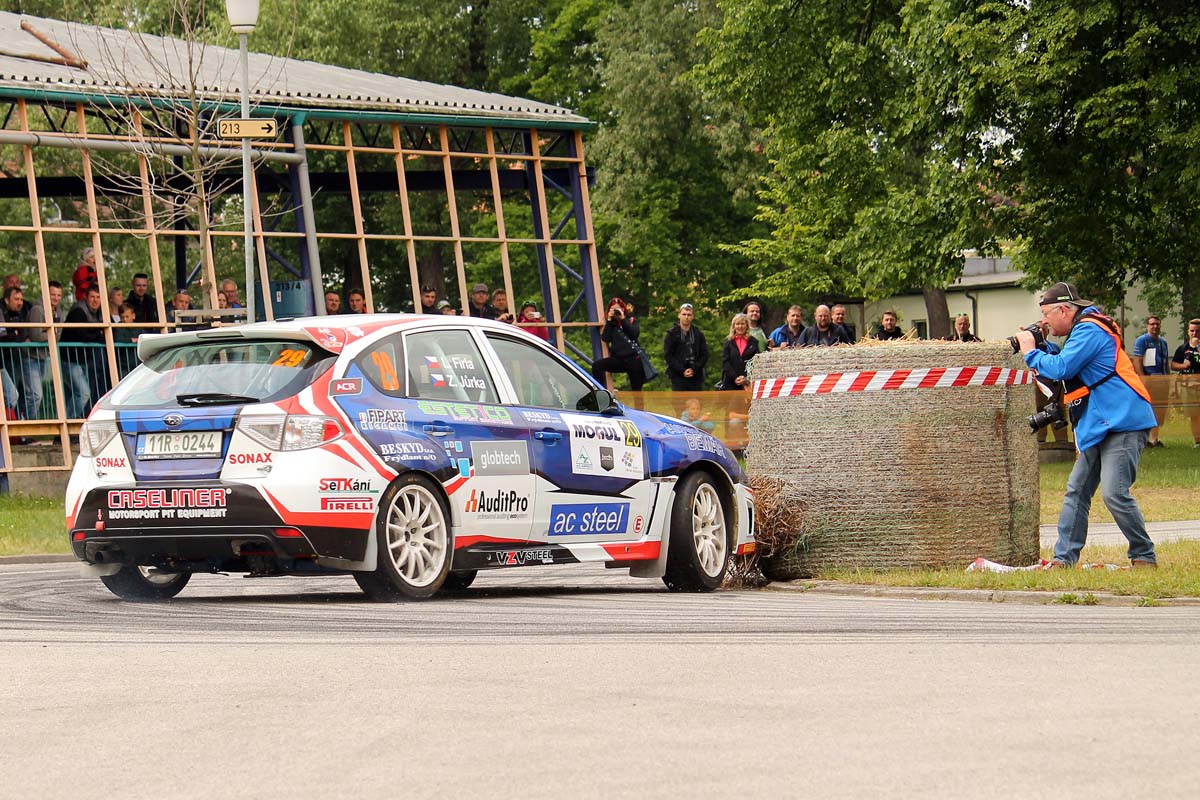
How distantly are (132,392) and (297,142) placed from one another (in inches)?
698

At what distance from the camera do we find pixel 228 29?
50.4 metres

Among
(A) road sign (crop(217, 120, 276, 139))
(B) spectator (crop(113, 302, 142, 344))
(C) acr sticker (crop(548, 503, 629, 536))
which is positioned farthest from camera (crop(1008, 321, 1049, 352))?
(B) spectator (crop(113, 302, 142, 344))

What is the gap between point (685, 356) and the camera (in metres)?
25.4

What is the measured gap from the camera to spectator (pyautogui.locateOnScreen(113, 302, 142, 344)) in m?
26.9

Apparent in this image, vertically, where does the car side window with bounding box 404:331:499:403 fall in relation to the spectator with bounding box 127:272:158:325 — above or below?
below

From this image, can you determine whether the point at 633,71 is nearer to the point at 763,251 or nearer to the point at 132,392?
the point at 763,251

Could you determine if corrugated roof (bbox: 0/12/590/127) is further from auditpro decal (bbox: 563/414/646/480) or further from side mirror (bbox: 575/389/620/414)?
auditpro decal (bbox: 563/414/646/480)

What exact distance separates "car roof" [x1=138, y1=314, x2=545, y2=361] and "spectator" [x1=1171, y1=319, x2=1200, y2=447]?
21.3 m

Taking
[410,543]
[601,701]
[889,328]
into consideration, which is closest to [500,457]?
[410,543]

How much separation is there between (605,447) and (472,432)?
114 cm

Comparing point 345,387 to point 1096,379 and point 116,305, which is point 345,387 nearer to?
point 1096,379

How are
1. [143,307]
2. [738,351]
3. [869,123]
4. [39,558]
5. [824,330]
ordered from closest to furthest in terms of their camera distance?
[39,558], [824,330], [738,351], [143,307], [869,123]

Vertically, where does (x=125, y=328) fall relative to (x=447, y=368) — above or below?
above

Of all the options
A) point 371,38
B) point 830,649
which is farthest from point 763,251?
point 830,649
